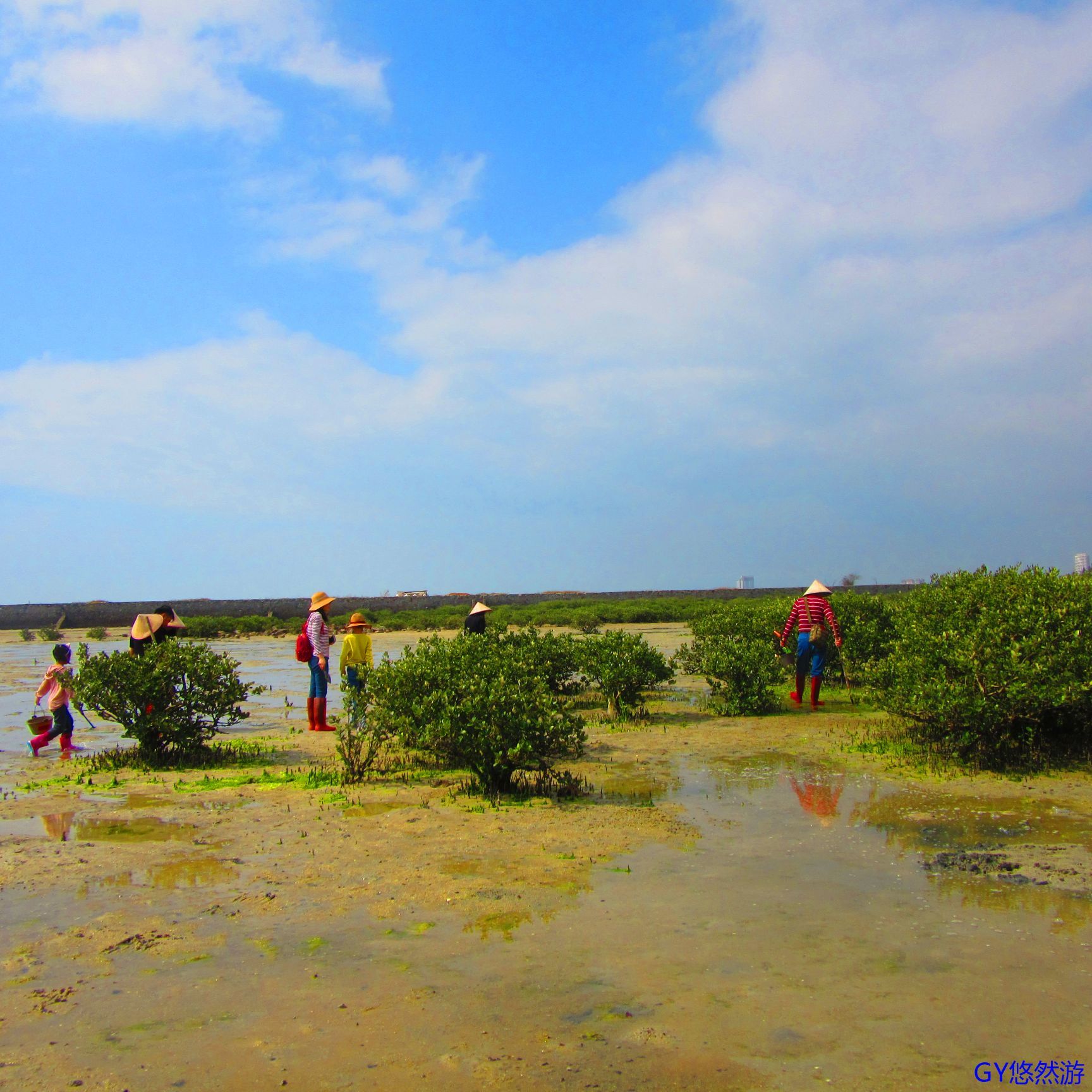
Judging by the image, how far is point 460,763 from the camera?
8.27 meters

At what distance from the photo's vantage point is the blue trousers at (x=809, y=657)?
1262 centimetres

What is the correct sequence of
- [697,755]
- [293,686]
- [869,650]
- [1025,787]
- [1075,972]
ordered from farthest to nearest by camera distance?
1. [293,686]
2. [869,650]
3. [697,755]
4. [1025,787]
5. [1075,972]

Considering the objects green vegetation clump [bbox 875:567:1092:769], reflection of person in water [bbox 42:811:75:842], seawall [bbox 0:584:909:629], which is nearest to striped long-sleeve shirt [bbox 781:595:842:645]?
green vegetation clump [bbox 875:567:1092:769]

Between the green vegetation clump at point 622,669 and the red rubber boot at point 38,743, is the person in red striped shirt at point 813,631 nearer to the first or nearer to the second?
the green vegetation clump at point 622,669

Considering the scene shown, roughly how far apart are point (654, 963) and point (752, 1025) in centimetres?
69

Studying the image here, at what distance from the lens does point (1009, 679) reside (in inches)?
325

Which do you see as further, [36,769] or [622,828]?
[36,769]

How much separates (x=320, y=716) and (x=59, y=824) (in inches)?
193

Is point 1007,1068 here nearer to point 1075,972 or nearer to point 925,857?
point 1075,972

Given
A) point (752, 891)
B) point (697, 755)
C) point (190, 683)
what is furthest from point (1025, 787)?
point (190, 683)

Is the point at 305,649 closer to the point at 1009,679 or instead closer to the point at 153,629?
the point at 153,629

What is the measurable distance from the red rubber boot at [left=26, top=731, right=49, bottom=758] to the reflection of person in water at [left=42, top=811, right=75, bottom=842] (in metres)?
3.52

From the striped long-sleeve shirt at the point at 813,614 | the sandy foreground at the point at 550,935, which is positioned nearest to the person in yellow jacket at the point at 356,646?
the sandy foreground at the point at 550,935

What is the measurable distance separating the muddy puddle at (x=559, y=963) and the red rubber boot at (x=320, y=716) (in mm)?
5259
